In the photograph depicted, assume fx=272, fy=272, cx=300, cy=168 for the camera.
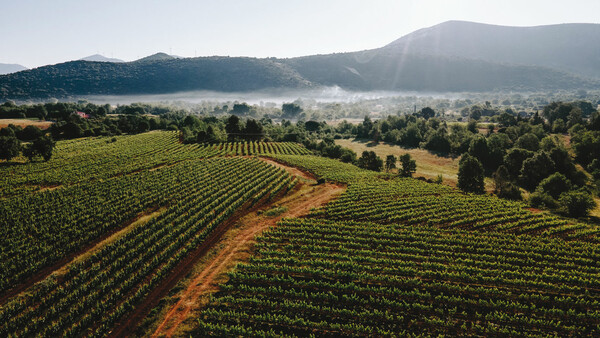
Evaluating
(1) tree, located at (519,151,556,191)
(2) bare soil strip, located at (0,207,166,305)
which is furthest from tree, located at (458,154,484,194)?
(2) bare soil strip, located at (0,207,166,305)

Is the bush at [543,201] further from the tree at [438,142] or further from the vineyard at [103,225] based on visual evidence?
the tree at [438,142]

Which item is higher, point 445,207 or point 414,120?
point 414,120

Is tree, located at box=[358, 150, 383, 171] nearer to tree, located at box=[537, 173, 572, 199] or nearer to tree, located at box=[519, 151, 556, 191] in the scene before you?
tree, located at box=[519, 151, 556, 191]

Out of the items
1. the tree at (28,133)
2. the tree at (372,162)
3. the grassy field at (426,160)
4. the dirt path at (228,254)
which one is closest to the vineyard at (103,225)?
the dirt path at (228,254)

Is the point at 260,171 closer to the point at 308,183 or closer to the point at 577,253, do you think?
the point at 308,183

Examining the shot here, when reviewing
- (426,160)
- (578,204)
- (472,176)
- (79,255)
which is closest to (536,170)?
(472,176)

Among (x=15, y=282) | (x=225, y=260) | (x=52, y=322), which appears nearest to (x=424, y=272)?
(x=225, y=260)

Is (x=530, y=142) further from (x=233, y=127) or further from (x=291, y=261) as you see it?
(x=233, y=127)
